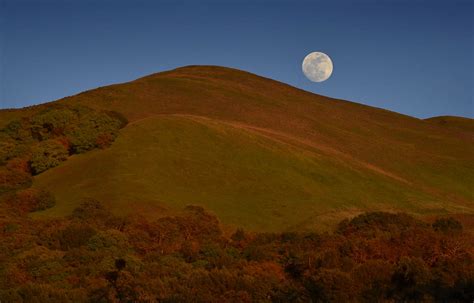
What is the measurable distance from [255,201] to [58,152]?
67.3 feet

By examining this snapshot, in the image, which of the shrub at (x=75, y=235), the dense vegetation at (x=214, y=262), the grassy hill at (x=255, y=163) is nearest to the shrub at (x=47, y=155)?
the grassy hill at (x=255, y=163)

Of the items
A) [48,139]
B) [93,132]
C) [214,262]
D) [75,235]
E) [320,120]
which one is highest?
[320,120]

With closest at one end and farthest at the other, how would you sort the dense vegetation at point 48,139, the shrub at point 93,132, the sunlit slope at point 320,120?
the dense vegetation at point 48,139, the shrub at point 93,132, the sunlit slope at point 320,120

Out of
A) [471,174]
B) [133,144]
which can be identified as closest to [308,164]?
[133,144]

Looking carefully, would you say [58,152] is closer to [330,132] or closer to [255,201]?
[255,201]

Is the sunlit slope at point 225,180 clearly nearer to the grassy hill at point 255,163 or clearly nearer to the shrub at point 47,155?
the grassy hill at point 255,163

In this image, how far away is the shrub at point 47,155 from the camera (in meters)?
57.7

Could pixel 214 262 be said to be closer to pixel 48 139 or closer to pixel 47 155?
pixel 47 155

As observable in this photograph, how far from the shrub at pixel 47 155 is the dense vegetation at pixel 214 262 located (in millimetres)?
10766

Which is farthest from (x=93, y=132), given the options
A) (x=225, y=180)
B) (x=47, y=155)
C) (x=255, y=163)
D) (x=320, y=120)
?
(x=320, y=120)

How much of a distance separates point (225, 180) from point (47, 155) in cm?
1755

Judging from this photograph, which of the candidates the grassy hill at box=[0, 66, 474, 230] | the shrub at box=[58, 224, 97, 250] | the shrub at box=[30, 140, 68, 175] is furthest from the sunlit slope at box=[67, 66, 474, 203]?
the shrub at box=[58, 224, 97, 250]

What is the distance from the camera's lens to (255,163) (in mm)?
60938

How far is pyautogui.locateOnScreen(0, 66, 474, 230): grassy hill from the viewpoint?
4975cm
